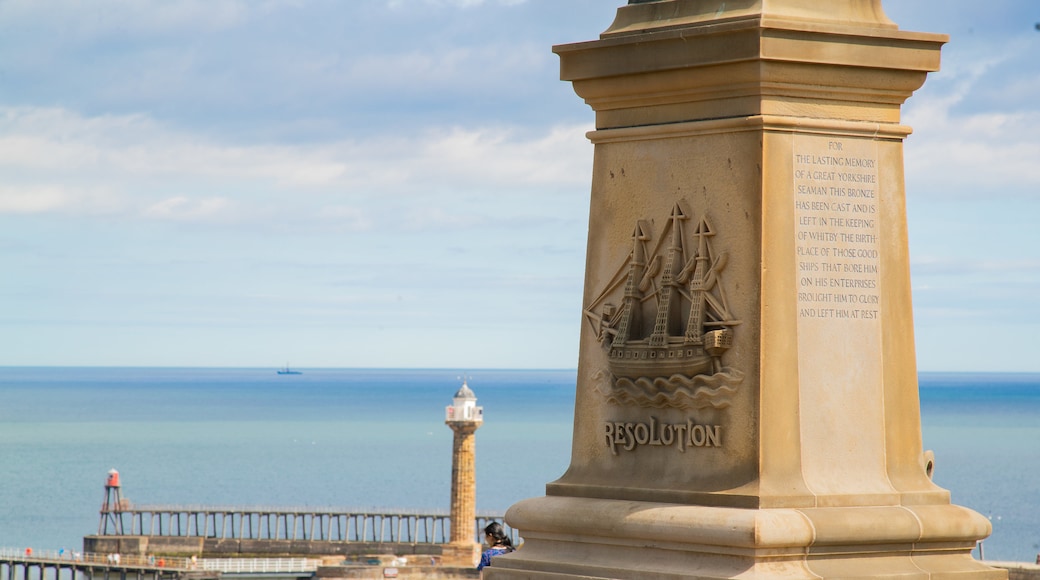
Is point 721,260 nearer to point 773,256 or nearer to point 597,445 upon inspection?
point 773,256

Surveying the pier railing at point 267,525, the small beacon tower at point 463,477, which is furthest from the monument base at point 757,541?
the pier railing at point 267,525

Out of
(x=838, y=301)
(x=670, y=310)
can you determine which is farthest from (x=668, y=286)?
(x=838, y=301)

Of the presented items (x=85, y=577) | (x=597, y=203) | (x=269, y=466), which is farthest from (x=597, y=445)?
(x=269, y=466)

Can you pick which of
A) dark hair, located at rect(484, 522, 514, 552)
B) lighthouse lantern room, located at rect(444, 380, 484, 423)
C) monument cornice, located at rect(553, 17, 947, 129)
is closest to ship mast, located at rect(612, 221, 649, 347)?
monument cornice, located at rect(553, 17, 947, 129)

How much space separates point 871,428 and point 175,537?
73.2 meters

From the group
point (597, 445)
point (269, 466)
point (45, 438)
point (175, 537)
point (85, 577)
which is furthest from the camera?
point (45, 438)

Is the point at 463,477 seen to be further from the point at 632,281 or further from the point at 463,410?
the point at 632,281

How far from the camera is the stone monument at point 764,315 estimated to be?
655cm

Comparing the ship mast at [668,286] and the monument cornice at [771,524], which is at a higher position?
the ship mast at [668,286]

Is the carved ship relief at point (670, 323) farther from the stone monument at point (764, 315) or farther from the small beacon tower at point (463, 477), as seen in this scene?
the small beacon tower at point (463, 477)

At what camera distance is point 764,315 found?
21.5ft

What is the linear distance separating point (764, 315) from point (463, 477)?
194 feet

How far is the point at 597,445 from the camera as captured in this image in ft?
23.4

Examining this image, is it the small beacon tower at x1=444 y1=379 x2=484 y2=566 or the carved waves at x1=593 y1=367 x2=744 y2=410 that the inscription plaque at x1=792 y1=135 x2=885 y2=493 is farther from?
the small beacon tower at x1=444 y1=379 x2=484 y2=566
